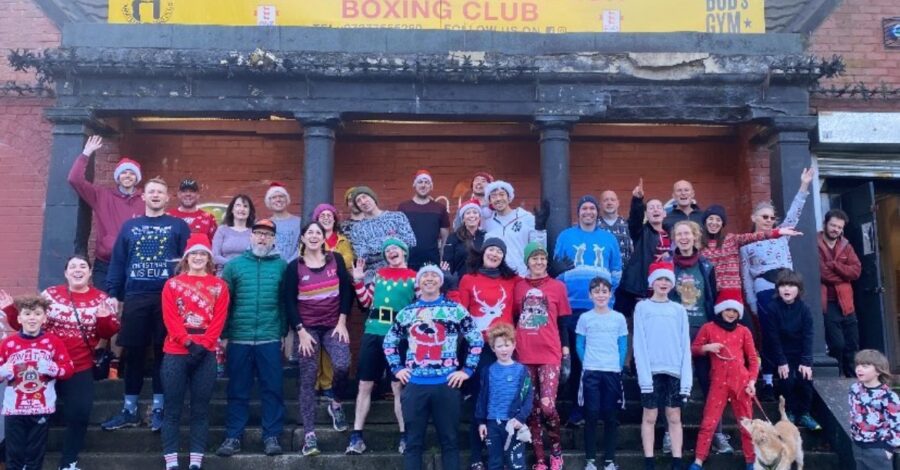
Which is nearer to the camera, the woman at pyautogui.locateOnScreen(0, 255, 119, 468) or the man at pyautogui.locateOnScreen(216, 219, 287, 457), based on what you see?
the woman at pyautogui.locateOnScreen(0, 255, 119, 468)

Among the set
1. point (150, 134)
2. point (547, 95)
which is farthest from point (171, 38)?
point (547, 95)

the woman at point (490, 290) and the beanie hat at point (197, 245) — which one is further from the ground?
the beanie hat at point (197, 245)

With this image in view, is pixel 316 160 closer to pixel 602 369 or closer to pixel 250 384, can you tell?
pixel 250 384

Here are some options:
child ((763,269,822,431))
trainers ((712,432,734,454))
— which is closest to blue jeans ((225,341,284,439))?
trainers ((712,432,734,454))

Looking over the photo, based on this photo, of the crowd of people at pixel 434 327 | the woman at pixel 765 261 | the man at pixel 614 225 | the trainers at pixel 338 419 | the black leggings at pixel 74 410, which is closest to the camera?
the crowd of people at pixel 434 327

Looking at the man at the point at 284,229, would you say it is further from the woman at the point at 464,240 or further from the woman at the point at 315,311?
the woman at the point at 464,240

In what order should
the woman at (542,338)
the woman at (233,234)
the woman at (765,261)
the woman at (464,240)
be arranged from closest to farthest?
the woman at (542,338) < the woman at (233,234) < the woman at (464,240) < the woman at (765,261)

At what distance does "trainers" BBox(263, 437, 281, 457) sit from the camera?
18.7 feet

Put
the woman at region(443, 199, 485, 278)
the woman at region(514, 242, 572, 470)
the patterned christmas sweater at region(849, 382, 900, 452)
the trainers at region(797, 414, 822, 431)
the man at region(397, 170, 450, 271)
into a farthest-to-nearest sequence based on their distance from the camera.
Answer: the man at region(397, 170, 450, 271)
the woman at region(443, 199, 485, 278)
the trainers at region(797, 414, 822, 431)
the woman at region(514, 242, 572, 470)
the patterned christmas sweater at region(849, 382, 900, 452)

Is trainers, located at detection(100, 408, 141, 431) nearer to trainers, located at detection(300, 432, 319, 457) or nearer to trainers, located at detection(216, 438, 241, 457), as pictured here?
trainers, located at detection(216, 438, 241, 457)

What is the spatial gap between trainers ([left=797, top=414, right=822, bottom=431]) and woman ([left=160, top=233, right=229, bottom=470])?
4.78 metres

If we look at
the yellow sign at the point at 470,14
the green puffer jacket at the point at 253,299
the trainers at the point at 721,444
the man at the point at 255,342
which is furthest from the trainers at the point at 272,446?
the yellow sign at the point at 470,14

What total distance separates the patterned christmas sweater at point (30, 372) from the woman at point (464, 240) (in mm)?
3093

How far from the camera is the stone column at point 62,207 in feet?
23.6
